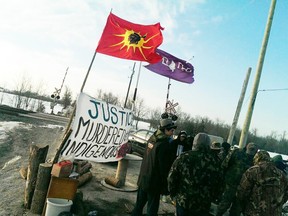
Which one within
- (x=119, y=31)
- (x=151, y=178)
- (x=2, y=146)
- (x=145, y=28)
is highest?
(x=145, y=28)

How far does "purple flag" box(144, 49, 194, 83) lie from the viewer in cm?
1245

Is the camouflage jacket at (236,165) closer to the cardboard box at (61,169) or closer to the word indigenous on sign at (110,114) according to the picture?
the word indigenous on sign at (110,114)

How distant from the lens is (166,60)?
12.8 m

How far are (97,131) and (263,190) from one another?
332 centimetres

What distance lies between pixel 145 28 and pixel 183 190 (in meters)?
5.13

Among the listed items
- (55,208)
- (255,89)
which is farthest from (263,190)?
(255,89)

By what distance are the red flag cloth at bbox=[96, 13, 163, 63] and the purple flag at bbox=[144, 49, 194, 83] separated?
14.5 ft

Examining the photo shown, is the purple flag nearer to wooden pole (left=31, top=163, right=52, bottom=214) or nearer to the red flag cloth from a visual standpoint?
A: the red flag cloth

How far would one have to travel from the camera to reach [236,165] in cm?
630

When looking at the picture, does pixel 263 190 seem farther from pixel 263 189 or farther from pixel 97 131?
pixel 97 131

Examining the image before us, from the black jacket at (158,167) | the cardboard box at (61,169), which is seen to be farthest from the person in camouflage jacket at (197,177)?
the cardboard box at (61,169)

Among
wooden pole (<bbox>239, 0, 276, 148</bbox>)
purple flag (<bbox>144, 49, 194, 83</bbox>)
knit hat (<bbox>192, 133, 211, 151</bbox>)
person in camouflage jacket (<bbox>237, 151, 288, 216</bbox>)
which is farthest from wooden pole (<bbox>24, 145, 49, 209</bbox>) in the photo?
purple flag (<bbox>144, 49, 194, 83</bbox>)

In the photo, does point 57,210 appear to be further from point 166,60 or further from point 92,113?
point 166,60

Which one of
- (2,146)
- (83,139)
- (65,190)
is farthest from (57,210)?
(2,146)
